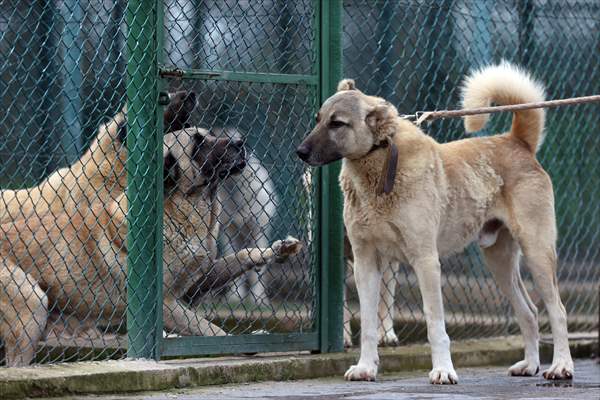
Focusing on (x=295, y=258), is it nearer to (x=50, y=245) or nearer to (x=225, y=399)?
(x=50, y=245)

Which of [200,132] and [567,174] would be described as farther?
[567,174]

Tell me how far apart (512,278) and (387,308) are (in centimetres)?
90

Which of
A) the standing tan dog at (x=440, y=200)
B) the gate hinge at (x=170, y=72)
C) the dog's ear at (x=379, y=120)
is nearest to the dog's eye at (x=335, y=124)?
the standing tan dog at (x=440, y=200)

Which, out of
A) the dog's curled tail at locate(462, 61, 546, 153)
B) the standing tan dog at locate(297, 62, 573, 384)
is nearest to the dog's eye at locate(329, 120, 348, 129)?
the standing tan dog at locate(297, 62, 573, 384)

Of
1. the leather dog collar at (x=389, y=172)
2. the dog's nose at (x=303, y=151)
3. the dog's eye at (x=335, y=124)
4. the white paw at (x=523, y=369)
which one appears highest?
the dog's eye at (x=335, y=124)

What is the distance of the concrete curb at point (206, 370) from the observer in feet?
14.7

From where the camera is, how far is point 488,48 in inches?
287

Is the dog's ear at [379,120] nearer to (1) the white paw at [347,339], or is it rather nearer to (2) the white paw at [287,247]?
(2) the white paw at [287,247]

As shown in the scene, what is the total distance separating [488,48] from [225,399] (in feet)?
12.0

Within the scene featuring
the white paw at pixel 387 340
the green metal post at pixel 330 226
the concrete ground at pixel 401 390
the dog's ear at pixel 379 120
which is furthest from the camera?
the white paw at pixel 387 340

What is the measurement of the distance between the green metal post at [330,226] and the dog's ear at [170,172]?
31.4 inches

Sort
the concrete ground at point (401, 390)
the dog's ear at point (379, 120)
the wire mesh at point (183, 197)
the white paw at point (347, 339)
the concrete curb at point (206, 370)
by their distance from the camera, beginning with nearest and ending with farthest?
the concrete curb at point (206, 370) → the concrete ground at point (401, 390) → the dog's ear at point (379, 120) → the wire mesh at point (183, 197) → the white paw at point (347, 339)

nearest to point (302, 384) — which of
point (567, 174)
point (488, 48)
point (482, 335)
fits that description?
point (482, 335)

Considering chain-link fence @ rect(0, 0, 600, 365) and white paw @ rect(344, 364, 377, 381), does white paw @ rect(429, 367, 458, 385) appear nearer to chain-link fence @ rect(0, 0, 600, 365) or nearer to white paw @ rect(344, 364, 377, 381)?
white paw @ rect(344, 364, 377, 381)
